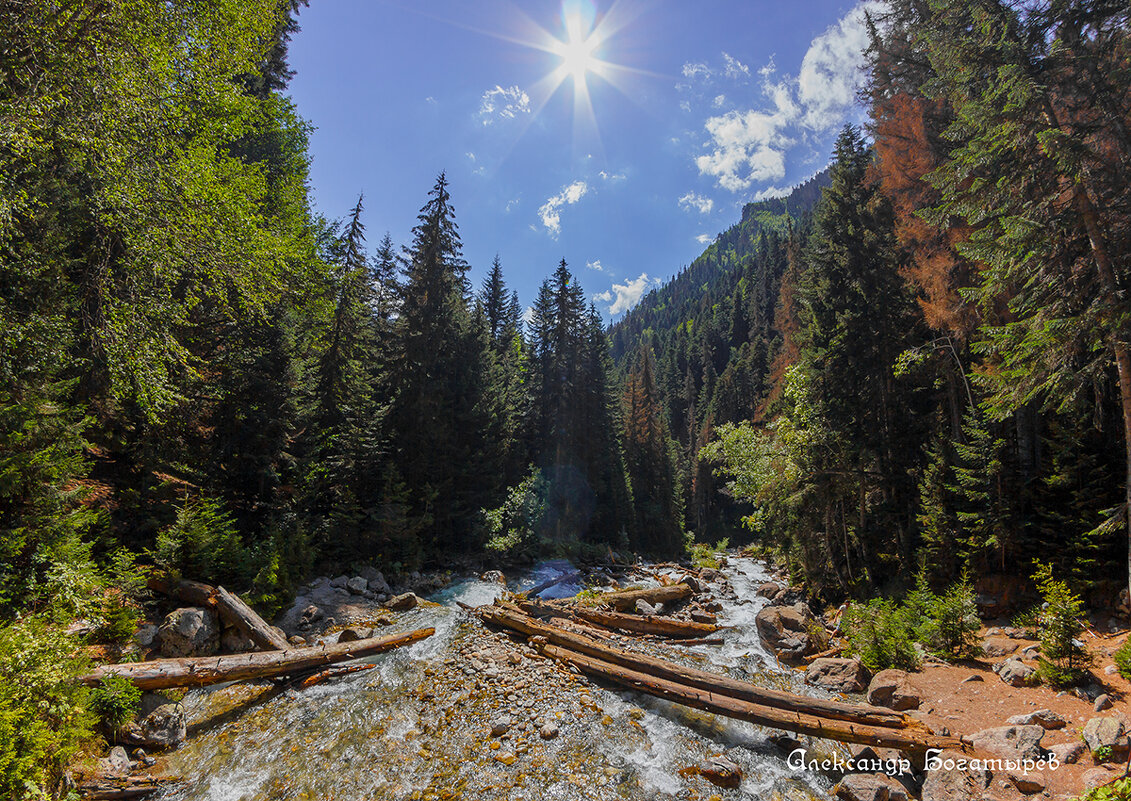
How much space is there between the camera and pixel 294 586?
12.0 metres

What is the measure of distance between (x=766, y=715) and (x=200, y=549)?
12210 mm

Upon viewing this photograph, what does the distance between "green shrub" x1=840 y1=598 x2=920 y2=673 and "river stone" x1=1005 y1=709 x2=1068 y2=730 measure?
280 centimetres

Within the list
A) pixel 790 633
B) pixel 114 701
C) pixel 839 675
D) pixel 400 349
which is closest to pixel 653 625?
pixel 790 633

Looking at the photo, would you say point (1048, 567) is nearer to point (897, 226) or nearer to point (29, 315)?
point (897, 226)

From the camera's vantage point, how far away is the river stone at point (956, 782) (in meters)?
5.10

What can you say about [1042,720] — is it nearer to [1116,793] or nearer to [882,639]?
[1116,793]

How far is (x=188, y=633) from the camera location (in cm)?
798

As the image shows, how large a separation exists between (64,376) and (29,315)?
2658 mm

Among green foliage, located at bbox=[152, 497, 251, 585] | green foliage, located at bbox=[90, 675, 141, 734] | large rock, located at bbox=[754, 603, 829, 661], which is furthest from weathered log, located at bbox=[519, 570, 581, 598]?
green foliage, located at bbox=[90, 675, 141, 734]

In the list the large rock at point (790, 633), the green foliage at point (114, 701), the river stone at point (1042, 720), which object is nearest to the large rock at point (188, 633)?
the green foliage at point (114, 701)

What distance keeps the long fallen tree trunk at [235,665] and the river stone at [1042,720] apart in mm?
11117

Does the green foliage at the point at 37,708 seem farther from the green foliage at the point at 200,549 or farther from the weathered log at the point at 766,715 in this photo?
the weathered log at the point at 766,715

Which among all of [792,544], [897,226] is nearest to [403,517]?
[792,544]

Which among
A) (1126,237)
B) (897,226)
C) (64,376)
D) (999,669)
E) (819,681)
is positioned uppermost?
(897,226)
